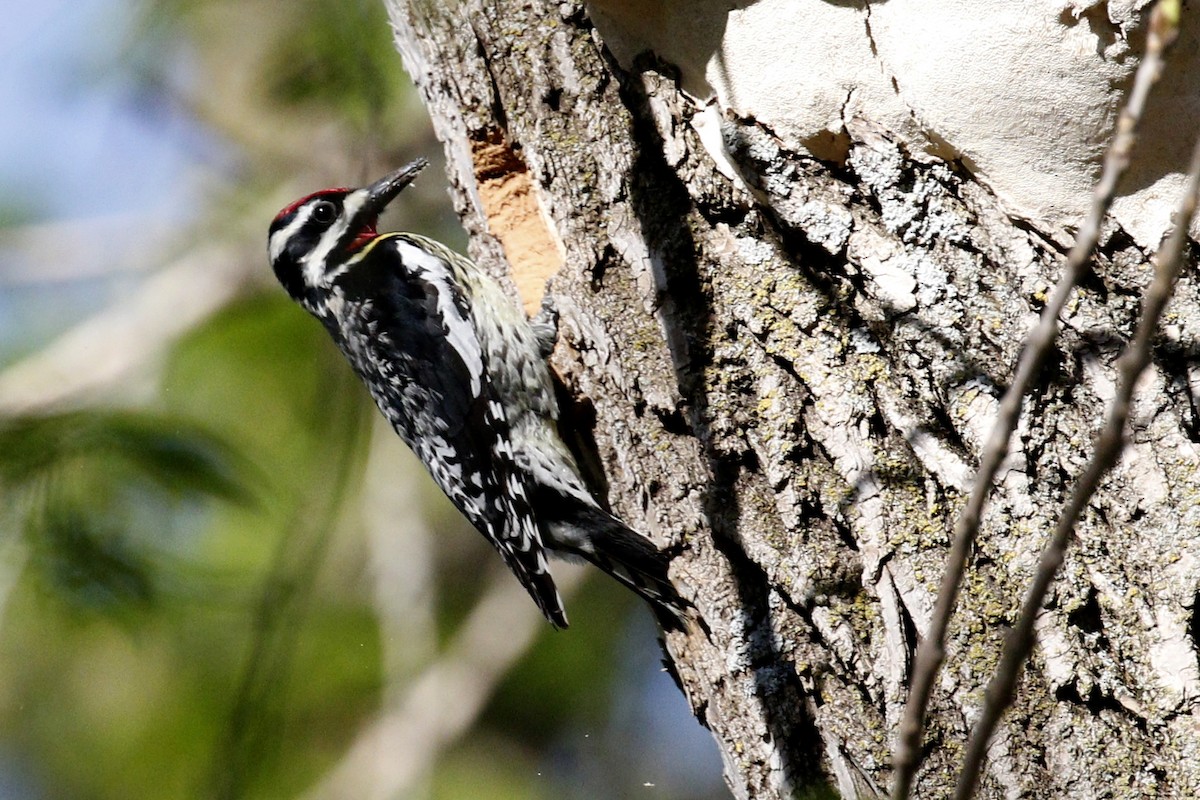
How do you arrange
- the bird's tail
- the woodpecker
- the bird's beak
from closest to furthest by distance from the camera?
the bird's tail → the woodpecker → the bird's beak

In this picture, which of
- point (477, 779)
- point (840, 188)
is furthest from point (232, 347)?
point (840, 188)

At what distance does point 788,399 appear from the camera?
6.34 ft

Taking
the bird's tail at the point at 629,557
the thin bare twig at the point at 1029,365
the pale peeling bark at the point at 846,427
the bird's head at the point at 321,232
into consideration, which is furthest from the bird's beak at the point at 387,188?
the thin bare twig at the point at 1029,365

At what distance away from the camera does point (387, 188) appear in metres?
3.21

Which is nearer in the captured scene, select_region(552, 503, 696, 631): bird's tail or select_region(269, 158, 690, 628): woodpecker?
select_region(552, 503, 696, 631): bird's tail

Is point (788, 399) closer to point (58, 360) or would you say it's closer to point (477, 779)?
point (58, 360)

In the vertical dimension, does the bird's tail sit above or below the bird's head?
below

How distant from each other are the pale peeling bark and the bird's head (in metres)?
1.02

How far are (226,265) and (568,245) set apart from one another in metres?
2.22

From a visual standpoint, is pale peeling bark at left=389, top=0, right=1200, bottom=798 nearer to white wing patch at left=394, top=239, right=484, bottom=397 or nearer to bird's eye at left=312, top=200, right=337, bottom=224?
white wing patch at left=394, top=239, right=484, bottom=397

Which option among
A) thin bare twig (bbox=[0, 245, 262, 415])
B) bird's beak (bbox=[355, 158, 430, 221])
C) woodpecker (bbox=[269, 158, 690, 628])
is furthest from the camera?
thin bare twig (bbox=[0, 245, 262, 415])

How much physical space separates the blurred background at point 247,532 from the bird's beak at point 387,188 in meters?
0.07

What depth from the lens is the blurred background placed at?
101 inches

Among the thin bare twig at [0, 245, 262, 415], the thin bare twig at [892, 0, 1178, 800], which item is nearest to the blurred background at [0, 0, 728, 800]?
the thin bare twig at [0, 245, 262, 415]
